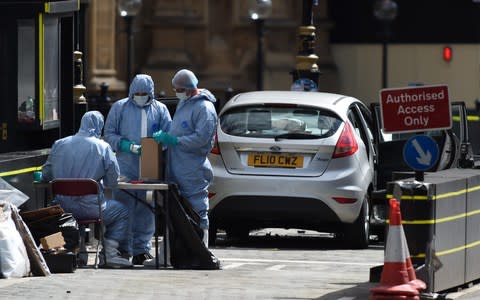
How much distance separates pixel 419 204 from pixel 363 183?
4822mm

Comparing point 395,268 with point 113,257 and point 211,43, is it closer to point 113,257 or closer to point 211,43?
point 113,257

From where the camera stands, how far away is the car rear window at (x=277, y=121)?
59.7 feet

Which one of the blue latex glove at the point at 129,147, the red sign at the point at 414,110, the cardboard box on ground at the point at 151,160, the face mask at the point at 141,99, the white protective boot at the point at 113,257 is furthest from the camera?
the face mask at the point at 141,99

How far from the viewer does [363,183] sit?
18.4 m

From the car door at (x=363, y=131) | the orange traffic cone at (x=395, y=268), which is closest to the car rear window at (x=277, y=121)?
the car door at (x=363, y=131)

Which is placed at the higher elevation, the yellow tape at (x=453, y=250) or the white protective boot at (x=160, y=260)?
the yellow tape at (x=453, y=250)

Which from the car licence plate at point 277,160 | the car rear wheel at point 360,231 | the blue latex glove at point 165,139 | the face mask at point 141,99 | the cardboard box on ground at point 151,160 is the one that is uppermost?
the face mask at point 141,99

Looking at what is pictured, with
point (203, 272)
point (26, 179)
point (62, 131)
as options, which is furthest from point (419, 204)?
point (62, 131)

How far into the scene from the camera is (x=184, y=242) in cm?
1559

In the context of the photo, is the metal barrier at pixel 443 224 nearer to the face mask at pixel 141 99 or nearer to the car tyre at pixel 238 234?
the face mask at pixel 141 99

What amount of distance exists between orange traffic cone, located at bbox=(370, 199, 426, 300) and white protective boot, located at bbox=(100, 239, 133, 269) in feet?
10.4

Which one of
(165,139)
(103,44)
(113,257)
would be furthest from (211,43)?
(113,257)

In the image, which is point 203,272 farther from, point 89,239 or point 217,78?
point 217,78

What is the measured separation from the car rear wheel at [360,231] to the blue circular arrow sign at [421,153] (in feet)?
14.0
